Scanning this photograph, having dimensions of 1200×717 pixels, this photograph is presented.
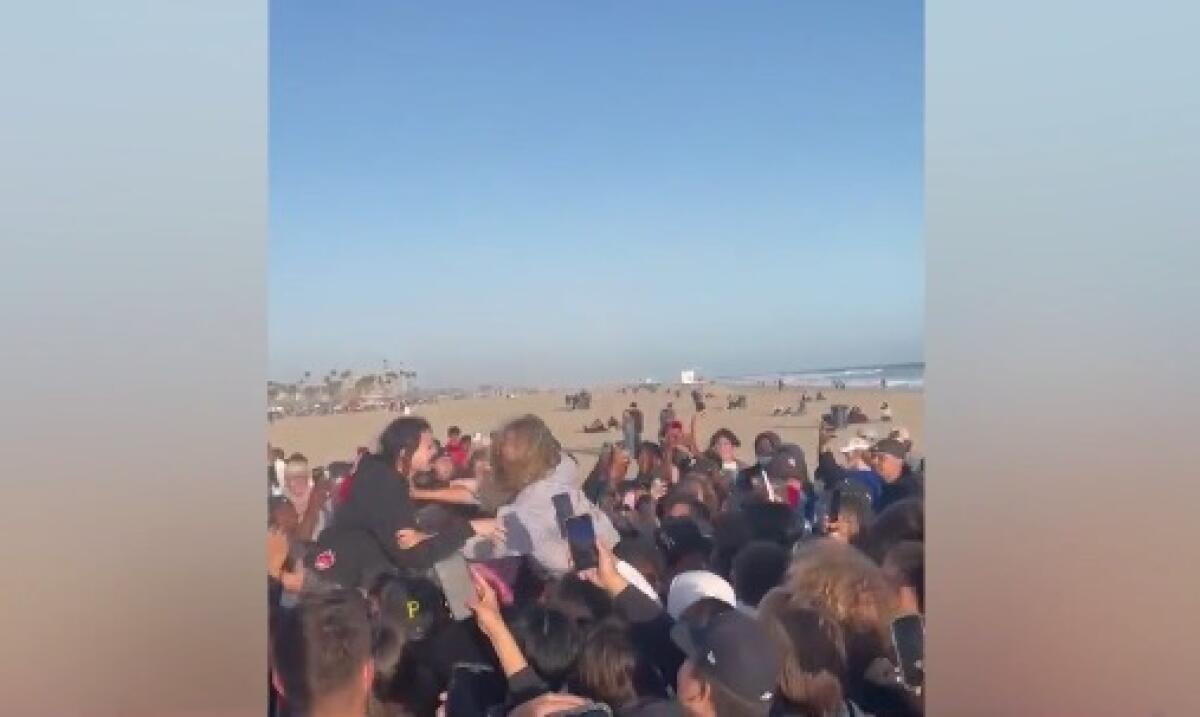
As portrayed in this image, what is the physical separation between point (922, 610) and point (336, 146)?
5.44ft

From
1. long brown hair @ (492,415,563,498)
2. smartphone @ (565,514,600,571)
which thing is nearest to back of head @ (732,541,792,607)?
smartphone @ (565,514,600,571)

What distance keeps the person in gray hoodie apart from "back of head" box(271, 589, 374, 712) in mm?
309

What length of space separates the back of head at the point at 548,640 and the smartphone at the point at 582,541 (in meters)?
0.13

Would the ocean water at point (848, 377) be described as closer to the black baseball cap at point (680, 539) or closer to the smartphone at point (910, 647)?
the black baseball cap at point (680, 539)

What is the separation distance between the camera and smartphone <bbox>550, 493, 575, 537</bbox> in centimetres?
274

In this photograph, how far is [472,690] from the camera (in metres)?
2.63

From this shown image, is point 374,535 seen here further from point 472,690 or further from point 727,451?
point 727,451

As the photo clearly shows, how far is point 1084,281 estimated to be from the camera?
8.64 feet

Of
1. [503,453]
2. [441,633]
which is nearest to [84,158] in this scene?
[503,453]

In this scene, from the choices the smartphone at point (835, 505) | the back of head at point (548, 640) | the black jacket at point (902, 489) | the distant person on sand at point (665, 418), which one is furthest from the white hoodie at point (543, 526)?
the black jacket at point (902, 489)

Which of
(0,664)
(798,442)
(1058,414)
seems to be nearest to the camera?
(0,664)

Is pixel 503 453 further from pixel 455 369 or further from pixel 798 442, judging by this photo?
pixel 798 442

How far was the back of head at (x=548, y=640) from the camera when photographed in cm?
259

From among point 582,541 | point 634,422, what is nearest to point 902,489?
point 634,422
